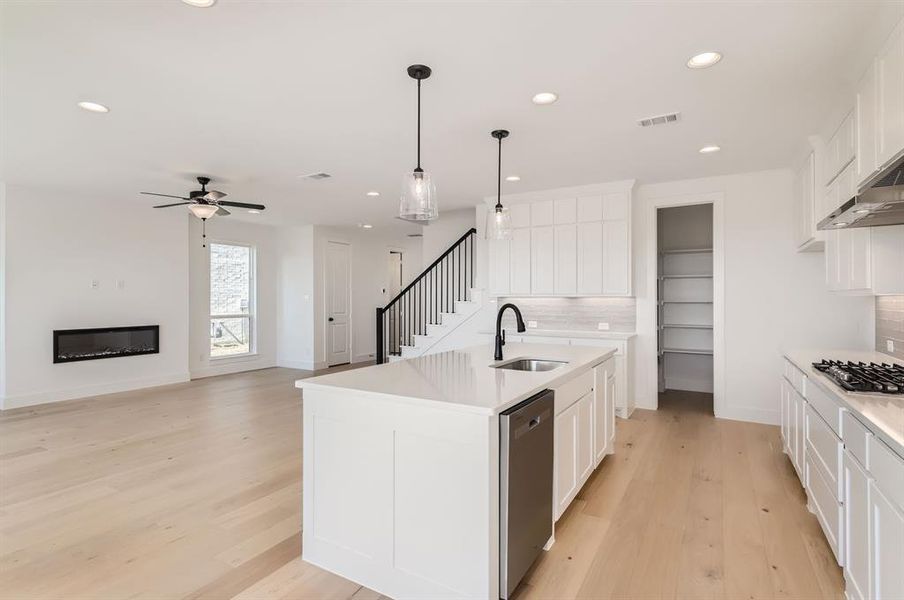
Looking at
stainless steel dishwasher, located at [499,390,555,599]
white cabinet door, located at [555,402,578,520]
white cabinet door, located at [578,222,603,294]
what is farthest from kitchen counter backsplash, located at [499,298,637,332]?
stainless steel dishwasher, located at [499,390,555,599]

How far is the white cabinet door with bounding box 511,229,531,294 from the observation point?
6035 mm

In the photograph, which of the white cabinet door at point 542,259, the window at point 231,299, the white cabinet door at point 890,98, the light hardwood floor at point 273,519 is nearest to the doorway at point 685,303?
the white cabinet door at point 542,259

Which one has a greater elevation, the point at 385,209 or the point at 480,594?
the point at 385,209

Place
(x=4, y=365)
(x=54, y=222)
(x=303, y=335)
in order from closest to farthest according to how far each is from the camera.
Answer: (x=4, y=365) → (x=54, y=222) → (x=303, y=335)

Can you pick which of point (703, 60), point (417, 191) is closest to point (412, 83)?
point (417, 191)

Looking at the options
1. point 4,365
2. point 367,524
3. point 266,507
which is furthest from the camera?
point 4,365

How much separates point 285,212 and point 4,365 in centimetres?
390

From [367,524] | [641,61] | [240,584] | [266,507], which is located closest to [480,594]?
[367,524]

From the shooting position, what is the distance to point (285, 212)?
23.9 ft

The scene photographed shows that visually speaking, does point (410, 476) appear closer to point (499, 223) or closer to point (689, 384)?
point (499, 223)

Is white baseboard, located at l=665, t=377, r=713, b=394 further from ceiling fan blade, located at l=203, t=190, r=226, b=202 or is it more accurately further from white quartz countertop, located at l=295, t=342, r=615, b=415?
ceiling fan blade, located at l=203, t=190, r=226, b=202

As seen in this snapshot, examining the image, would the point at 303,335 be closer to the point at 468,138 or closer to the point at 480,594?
the point at 468,138

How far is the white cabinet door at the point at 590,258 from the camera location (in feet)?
18.2

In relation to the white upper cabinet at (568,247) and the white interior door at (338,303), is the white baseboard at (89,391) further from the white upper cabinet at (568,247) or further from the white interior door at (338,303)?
the white upper cabinet at (568,247)
